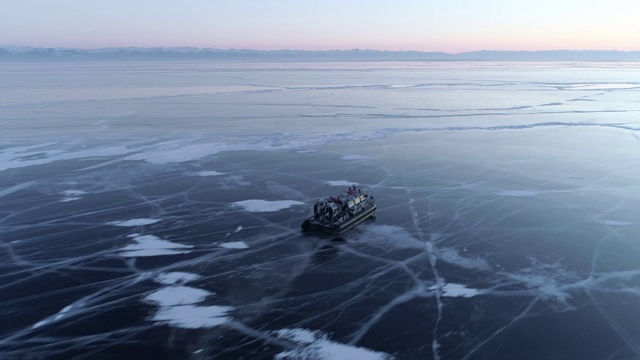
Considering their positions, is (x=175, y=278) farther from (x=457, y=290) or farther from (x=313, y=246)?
(x=457, y=290)

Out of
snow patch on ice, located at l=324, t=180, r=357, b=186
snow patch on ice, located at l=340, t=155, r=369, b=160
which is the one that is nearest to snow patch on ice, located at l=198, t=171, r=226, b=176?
snow patch on ice, located at l=324, t=180, r=357, b=186

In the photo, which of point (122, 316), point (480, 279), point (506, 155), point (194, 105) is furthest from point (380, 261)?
point (194, 105)

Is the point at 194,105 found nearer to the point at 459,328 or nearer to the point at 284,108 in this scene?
the point at 284,108

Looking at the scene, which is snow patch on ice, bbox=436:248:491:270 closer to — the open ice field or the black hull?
the open ice field

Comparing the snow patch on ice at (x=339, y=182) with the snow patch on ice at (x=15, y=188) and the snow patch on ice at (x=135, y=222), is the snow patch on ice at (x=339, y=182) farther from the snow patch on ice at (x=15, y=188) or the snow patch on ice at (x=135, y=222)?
the snow patch on ice at (x=15, y=188)

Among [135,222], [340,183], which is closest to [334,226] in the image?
[340,183]

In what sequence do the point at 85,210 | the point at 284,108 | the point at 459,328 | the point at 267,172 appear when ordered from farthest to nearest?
1. the point at 284,108
2. the point at 267,172
3. the point at 85,210
4. the point at 459,328
